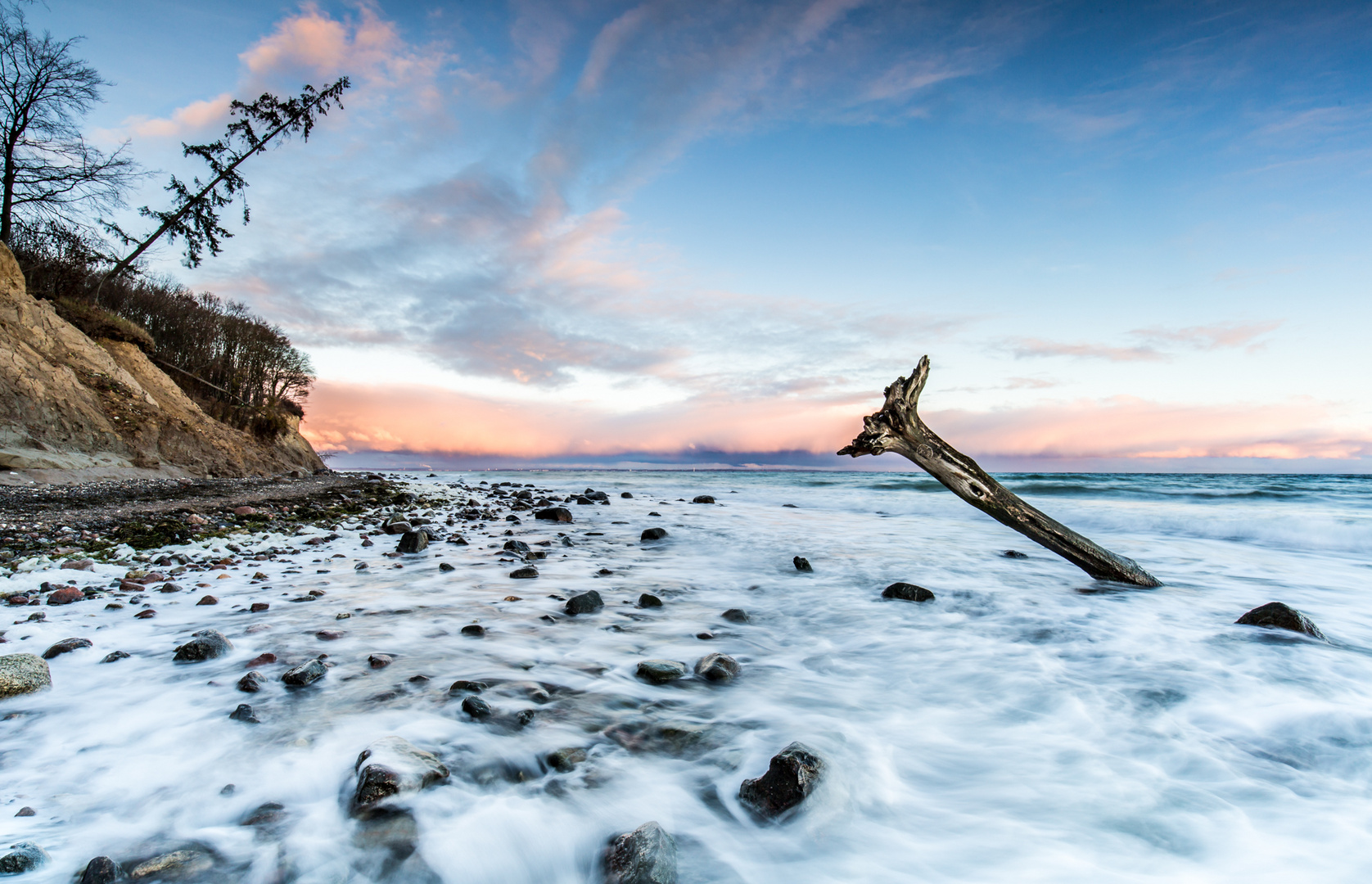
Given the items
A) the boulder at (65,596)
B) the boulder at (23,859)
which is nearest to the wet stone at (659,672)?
the boulder at (23,859)

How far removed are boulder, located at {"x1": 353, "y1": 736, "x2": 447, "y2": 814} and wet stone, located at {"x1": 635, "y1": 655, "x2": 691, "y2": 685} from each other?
45.3 inches

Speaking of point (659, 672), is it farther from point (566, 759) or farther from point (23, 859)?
point (23, 859)

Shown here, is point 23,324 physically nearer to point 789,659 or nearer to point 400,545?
point 400,545

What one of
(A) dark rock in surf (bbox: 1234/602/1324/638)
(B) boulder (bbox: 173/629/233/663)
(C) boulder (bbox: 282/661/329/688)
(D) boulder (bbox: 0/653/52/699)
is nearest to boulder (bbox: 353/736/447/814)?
(C) boulder (bbox: 282/661/329/688)

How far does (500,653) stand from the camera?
3.25m

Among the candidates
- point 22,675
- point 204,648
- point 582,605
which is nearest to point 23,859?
point 22,675

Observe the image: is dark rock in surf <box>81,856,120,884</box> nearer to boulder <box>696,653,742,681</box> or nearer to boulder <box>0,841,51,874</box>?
boulder <box>0,841,51,874</box>

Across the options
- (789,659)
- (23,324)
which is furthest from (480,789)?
(23,324)

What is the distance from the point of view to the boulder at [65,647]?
2887 mm

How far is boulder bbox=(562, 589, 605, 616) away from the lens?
416 cm

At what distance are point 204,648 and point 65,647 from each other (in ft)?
2.39

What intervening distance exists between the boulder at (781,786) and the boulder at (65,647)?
363cm

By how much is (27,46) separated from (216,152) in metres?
3.85

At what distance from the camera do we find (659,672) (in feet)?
9.69
